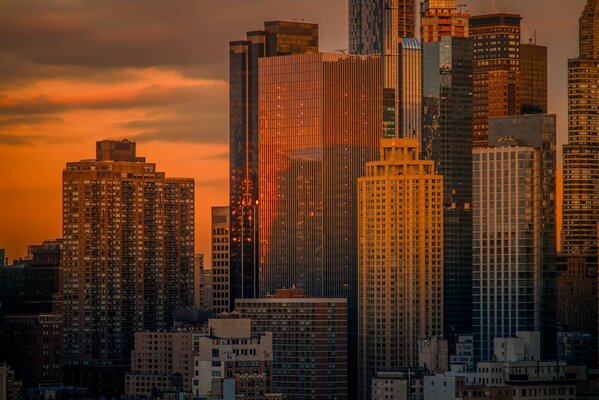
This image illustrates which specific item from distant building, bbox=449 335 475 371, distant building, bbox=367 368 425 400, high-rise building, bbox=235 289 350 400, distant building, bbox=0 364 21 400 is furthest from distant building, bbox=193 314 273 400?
high-rise building, bbox=235 289 350 400

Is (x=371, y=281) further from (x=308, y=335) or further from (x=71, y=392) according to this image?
(x=71, y=392)

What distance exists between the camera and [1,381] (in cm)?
16750

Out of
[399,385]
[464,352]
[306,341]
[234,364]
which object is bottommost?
[399,385]

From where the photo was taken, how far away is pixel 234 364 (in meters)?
148

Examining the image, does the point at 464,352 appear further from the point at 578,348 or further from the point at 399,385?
the point at 399,385

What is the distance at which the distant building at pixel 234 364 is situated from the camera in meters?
146

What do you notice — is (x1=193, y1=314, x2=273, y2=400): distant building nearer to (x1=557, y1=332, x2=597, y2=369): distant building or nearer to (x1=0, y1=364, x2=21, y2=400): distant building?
(x1=0, y1=364, x2=21, y2=400): distant building

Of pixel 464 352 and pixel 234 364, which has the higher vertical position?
pixel 234 364

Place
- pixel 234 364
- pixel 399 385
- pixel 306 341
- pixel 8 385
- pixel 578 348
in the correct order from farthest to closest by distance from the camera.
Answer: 1. pixel 306 341
2. pixel 578 348
3. pixel 8 385
4. pixel 399 385
5. pixel 234 364

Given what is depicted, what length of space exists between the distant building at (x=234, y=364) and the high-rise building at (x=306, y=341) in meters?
35.7

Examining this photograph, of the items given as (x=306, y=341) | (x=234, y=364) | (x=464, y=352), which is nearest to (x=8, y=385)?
(x=306, y=341)

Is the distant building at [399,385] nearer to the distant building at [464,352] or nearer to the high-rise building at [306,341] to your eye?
the distant building at [464,352]

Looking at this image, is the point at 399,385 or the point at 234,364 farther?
the point at 399,385

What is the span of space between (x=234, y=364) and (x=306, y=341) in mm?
45121
